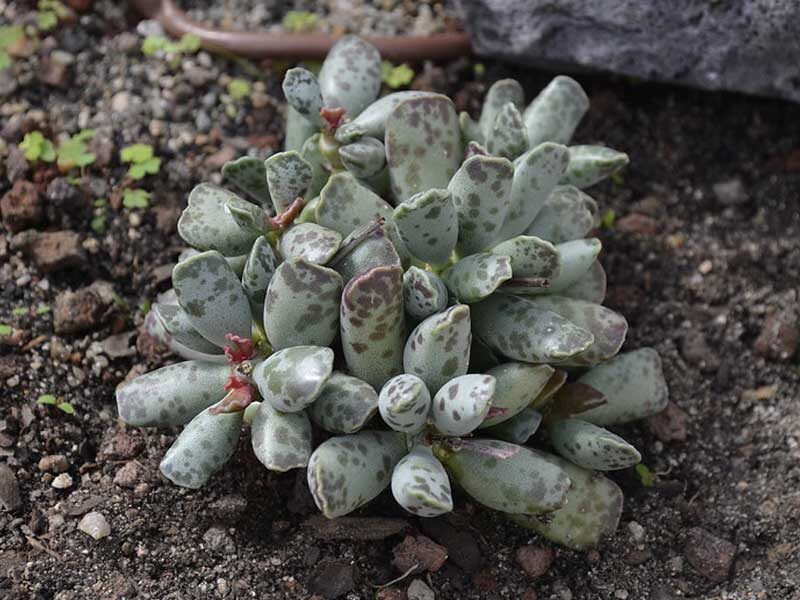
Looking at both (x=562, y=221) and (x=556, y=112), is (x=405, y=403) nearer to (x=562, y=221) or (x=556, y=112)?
(x=562, y=221)

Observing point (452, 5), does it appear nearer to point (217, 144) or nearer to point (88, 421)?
point (217, 144)

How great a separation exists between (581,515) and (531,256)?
0.56m

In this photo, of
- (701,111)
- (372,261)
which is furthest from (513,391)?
(701,111)

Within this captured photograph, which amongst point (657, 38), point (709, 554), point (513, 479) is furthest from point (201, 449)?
point (657, 38)

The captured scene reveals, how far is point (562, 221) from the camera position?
2.24 m

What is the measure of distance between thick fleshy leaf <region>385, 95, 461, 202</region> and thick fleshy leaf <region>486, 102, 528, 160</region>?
0.11 metres

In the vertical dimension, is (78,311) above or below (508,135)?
below

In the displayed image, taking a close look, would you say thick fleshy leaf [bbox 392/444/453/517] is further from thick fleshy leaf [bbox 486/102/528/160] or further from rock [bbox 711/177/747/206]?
rock [bbox 711/177/747/206]

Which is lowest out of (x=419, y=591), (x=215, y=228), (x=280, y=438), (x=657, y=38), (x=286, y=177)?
(x=419, y=591)

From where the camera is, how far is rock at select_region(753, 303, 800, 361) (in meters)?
2.49

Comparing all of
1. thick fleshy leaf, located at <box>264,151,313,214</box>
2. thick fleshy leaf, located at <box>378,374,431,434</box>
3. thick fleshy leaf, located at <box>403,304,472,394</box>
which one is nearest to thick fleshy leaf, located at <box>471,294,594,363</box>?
thick fleshy leaf, located at <box>403,304,472,394</box>

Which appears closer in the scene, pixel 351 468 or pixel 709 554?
pixel 351 468

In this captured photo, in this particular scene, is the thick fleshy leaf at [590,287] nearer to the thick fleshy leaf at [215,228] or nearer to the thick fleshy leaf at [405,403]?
the thick fleshy leaf at [405,403]

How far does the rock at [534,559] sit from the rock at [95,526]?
2.75ft
